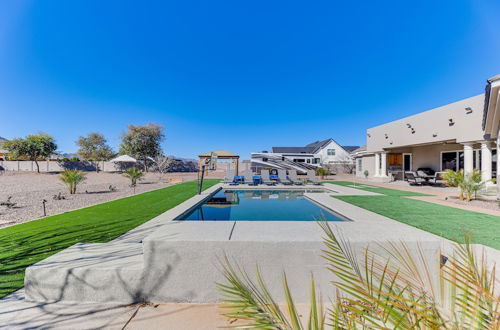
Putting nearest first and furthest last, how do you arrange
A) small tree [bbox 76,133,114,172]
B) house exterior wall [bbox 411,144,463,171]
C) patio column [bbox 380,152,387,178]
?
house exterior wall [bbox 411,144,463,171], patio column [bbox 380,152,387,178], small tree [bbox 76,133,114,172]

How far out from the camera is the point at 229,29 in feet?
60.5

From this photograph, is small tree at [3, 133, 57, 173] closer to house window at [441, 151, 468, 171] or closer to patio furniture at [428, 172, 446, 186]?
patio furniture at [428, 172, 446, 186]

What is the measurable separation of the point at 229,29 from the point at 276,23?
4.28 metres

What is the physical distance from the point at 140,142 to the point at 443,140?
3597 centimetres

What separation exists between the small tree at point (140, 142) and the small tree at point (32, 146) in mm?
8768

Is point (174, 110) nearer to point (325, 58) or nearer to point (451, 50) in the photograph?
point (325, 58)

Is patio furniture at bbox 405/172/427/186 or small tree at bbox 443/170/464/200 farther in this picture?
patio furniture at bbox 405/172/427/186

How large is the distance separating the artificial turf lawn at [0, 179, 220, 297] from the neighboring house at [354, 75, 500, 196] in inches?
541

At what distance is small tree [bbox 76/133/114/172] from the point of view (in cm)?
4047

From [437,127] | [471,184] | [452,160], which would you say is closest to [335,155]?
[452,160]

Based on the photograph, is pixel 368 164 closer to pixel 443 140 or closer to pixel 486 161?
pixel 443 140

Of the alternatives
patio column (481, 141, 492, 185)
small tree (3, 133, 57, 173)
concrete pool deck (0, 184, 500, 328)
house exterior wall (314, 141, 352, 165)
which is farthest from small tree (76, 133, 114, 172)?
patio column (481, 141, 492, 185)

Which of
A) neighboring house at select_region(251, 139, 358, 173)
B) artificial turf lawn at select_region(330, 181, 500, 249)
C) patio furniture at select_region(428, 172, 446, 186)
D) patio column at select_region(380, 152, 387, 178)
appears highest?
neighboring house at select_region(251, 139, 358, 173)

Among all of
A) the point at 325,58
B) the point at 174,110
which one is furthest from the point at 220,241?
the point at 174,110
